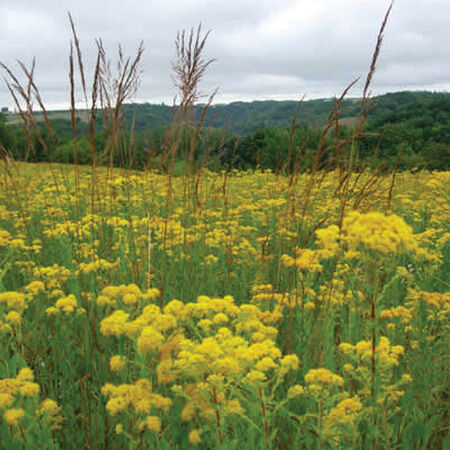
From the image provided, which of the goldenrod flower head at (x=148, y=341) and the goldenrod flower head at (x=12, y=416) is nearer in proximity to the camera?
the goldenrod flower head at (x=12, y=416)

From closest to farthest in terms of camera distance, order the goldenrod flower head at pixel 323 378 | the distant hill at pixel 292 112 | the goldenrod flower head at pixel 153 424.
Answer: the goldenrod flower head at pixel 153 424
the goldenrod flower head at pixel 323 378
the distant hill at pixel 292 112

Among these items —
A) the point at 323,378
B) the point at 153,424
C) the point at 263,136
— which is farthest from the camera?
the point at 263,136

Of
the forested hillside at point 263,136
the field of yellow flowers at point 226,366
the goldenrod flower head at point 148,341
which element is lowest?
the field of yellow flowers at point 226,366

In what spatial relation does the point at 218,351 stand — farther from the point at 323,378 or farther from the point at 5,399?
the point at 5,399

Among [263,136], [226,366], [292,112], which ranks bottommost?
[226,366]

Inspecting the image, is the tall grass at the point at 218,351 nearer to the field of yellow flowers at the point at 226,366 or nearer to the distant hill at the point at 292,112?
the field of yellow flowers at the point at 226,366

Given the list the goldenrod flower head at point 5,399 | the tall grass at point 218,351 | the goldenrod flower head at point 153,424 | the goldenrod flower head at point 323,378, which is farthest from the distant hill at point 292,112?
the goldenrod flower head at point 153,424

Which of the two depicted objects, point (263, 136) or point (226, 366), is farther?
point (263, 136)

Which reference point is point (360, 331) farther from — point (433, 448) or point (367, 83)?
point (367, 83)

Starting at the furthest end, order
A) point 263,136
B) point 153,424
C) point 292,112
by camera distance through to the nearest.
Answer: point 292,112, point 263,136, point 153,424

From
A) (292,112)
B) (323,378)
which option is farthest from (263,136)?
(323,378)

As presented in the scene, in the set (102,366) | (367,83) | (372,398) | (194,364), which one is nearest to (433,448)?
(372,398)

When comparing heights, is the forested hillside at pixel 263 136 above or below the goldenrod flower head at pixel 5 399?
above

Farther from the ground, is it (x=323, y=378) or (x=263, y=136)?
(x=263, y=136)
